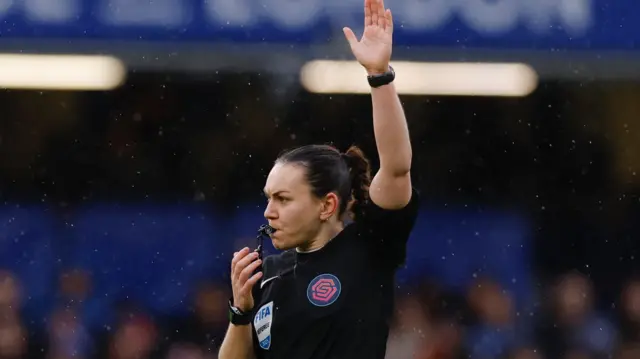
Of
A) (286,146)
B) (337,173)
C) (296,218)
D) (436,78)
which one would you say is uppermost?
(436,78)

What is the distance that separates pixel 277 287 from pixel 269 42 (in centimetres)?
545

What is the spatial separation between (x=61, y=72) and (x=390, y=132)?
22.0ft

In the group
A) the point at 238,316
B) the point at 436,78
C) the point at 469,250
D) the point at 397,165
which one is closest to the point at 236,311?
the point at 238,316

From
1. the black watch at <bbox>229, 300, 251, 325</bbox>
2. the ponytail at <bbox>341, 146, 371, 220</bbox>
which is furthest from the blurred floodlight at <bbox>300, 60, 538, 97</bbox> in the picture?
the black watch at <bbox>229, 300, 251, 325</bbox>

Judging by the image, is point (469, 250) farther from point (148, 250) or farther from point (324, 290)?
point (324, 290)

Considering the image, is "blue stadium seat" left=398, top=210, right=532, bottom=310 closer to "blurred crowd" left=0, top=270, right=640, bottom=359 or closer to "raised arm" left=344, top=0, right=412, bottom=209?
"blurred crowd" left=0, top=270, right=640, bottom=359

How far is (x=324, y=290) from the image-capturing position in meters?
3.68

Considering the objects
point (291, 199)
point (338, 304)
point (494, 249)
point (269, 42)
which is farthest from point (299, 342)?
point (494, 249)

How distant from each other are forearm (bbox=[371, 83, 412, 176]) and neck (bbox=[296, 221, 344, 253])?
0.39 meters

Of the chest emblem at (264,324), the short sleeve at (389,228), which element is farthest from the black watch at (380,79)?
the chest emblem at (264,324)

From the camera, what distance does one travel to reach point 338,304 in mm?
3646

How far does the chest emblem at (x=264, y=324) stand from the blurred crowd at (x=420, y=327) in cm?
558

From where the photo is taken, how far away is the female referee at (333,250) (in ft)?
11.6

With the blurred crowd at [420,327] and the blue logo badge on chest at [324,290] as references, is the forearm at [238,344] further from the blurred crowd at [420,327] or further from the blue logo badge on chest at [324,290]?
the blurred crowd at [420,327]
